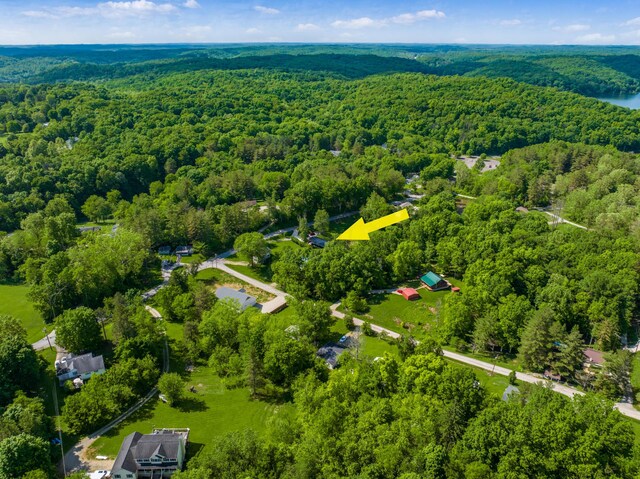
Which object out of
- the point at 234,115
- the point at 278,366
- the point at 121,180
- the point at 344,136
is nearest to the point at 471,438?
the point at 278,366

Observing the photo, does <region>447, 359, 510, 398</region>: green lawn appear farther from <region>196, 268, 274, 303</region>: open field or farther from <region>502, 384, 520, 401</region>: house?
<region>196, 268, 274, 303</region>: open field

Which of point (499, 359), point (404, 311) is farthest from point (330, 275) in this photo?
point (499, 359)

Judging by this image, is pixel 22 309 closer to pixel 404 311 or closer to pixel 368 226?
pixel 404 311

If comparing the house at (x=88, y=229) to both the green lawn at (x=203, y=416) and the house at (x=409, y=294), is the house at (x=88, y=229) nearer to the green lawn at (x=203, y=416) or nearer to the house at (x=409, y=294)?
the green lawn at (x=203, y=416)

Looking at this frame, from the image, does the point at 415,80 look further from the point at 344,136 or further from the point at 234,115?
the point at 234,115

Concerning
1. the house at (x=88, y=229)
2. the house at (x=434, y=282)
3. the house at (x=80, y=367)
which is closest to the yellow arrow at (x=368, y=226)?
the house at (x=434, y=282)

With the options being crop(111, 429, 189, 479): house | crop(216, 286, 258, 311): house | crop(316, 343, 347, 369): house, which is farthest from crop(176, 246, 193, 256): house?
crop(111, 429, 189, 479): house
